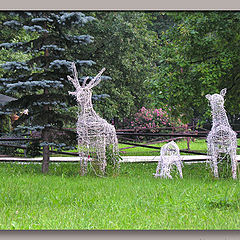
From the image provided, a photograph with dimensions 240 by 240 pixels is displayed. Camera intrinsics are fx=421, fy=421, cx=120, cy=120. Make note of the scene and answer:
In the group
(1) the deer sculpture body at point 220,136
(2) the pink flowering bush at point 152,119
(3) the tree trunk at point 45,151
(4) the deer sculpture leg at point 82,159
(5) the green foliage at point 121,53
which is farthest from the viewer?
(2) the pink flowering bush at point 152,119

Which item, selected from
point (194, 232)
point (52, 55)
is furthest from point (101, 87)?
point (194, 232)

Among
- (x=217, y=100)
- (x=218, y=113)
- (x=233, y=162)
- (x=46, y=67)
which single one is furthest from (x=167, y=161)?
(x=46, y=67)

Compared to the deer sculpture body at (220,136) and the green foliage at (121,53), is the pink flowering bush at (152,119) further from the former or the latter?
the deer sculpture body at (220,136)

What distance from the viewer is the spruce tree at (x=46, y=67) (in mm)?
8477

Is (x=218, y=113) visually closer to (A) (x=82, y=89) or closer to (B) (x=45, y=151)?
(A) (x=82, y=89)

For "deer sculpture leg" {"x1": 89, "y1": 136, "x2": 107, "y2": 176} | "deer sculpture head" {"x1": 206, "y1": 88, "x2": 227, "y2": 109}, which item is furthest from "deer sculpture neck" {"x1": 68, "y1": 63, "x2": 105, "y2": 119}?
"deer sculpture head" {"x1": 206, "y1": 88, "x2": 227, "y2": 109}

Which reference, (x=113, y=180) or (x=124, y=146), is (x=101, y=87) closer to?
(x=124, y=146)

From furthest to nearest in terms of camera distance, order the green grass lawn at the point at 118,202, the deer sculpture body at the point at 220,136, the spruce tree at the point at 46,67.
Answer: the spruce tree at the point at 46,67, the deer sculpture body at the point at 220,136, the green grass lawn at the point at 118,202

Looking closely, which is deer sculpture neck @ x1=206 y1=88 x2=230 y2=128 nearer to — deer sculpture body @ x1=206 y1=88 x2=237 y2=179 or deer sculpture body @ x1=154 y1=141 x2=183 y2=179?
deer sculpture body @ x1=206 y1=88 x2=237 y2=179

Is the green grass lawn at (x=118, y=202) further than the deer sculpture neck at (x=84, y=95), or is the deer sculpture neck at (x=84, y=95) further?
the deer sculpture neck at (x=84, y=95)

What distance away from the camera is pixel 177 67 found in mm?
9789

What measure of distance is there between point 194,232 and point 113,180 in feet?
10.4

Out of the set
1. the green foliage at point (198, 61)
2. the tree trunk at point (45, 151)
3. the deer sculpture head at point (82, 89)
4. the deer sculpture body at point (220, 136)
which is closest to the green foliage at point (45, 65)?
the tree trunk at point (45, 151)

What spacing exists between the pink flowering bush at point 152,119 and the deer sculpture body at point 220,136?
246 cm
